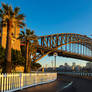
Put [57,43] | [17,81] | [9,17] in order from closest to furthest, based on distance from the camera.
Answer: [17,81], [9,17], [57,43]

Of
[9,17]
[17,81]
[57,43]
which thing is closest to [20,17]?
[9,17]

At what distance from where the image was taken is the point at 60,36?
9775 cm

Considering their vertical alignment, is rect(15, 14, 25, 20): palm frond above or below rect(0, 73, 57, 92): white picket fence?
above

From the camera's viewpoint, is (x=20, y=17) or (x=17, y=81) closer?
(x=17, y=81)

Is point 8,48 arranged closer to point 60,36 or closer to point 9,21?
point 9,21

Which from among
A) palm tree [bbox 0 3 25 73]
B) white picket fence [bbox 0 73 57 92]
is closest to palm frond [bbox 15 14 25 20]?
palm tree [bbox 0 3 25 73]

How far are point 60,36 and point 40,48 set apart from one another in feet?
91.9

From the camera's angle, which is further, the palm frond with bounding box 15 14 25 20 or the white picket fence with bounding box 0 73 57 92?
the palm frond with bounding box 15 14 25 20

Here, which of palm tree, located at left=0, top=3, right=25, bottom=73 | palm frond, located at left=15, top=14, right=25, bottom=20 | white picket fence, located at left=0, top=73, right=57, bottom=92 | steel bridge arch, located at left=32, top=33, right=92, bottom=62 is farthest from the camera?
steel bridge arch, located at left=32, top=33, right=92, bottom=62

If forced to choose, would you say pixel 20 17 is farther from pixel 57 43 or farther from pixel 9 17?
pixel 57 43

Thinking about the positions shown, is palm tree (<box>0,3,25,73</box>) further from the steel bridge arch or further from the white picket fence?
the steel bridge arch

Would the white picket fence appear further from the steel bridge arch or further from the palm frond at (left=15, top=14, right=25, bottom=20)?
the steel bridge arch

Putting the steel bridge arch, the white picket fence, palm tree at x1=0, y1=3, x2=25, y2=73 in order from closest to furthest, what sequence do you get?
the white picket fence
palm tree at x1=0, y1=3, x2=25, y2=73
the steel bridge arch

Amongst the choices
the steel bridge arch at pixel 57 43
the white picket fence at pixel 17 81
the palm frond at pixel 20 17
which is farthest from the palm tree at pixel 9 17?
the steel bridge arch at pixel 57 43
